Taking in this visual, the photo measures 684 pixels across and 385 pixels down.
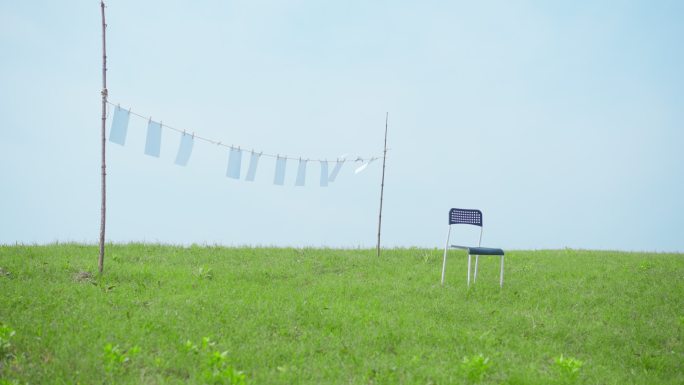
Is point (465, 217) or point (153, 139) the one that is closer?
point (153, 139)

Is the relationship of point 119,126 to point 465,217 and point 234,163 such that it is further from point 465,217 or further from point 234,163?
point 465,217

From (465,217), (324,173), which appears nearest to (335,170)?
(324,173)

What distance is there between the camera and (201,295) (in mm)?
7836

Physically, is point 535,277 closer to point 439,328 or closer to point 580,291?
point 580,291

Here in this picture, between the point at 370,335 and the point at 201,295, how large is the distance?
107 inches

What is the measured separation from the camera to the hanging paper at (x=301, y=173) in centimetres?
1143

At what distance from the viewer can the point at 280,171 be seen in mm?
11148

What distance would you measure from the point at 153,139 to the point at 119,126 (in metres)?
0.61

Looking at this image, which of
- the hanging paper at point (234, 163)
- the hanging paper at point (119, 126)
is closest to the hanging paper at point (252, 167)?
the hanging paper at point (234, 163)

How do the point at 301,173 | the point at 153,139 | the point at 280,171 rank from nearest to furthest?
the point at 153,139, the point at 280,171, the point at 301,173

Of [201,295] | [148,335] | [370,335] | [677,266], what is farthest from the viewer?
[677,266]

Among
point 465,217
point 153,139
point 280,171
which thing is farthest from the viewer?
point 280,171

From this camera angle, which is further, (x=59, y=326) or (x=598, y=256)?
(x=598, y=256)

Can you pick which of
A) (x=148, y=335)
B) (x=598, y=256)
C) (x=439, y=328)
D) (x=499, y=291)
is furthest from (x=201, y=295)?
(x=598, y=256)
